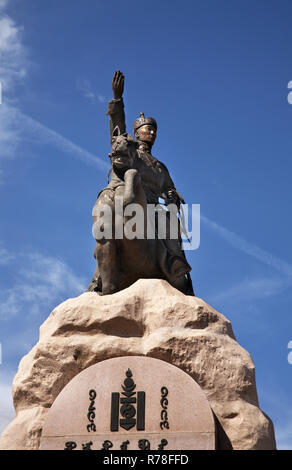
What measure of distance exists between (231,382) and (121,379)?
947 millimetres

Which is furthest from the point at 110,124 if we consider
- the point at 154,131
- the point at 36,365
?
the point at 36,365

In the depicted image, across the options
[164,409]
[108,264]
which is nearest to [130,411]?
[164,409]

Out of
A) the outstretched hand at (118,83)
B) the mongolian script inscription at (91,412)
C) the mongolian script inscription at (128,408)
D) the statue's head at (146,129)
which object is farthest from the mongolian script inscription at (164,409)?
the outstretched hand at (118,83)

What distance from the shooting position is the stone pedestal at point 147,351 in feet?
18.7

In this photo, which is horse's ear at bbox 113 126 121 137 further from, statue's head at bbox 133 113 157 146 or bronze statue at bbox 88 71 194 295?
statue's head at bbox 133 113 157 146

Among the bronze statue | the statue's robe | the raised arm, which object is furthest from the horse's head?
the raised arm

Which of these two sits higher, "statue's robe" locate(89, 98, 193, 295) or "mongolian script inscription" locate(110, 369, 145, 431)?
"statue's robe" locate(89, 98, 193, 295)

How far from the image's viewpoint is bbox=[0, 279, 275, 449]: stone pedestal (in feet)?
18.7

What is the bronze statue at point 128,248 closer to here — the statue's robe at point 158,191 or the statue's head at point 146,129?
the statue's robe at point 158,191

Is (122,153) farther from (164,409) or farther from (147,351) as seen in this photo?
(164,409)

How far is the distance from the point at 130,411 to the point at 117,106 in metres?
3.89

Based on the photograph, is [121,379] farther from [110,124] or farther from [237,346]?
[110,124]

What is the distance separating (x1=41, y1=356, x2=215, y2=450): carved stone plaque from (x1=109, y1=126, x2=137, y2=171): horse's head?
233 cm

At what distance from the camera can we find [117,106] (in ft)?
26.3
